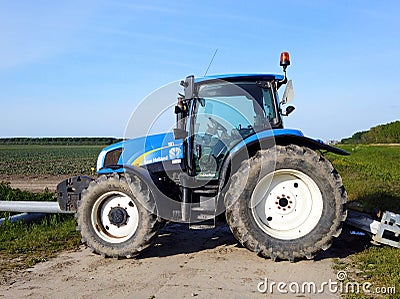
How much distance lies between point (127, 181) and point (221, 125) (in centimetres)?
157

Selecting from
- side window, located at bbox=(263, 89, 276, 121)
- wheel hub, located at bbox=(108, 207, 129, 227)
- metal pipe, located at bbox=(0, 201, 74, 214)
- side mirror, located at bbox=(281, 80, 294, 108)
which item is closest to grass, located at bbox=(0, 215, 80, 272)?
metal pipe, located at bbox=(0, 201, 74, 214)

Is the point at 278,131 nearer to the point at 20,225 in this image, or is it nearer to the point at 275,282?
the point at 275,282

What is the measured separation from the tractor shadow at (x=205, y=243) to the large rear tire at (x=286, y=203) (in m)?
0.45

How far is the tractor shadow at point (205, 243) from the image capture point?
20.5ft

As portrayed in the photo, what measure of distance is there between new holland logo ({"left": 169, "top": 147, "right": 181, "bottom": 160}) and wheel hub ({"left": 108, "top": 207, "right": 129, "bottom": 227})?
102cm

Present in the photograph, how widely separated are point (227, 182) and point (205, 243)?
131cm

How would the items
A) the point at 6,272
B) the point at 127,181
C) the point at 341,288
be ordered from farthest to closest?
the point at 127,181, the point at 6,272, the point at 341,288

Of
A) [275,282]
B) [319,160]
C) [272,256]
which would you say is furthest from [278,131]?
[275,282]

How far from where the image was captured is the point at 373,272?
512 cm

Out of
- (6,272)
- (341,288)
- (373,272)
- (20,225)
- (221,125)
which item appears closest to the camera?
(341,288)

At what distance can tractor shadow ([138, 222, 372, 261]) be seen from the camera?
624 centimetres

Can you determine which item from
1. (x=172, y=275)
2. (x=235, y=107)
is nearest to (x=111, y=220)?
(x=172, y=275)

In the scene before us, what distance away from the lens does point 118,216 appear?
6105mm

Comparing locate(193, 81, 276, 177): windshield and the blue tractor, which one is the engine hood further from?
locate(193, 81, 276, 177): windshield
